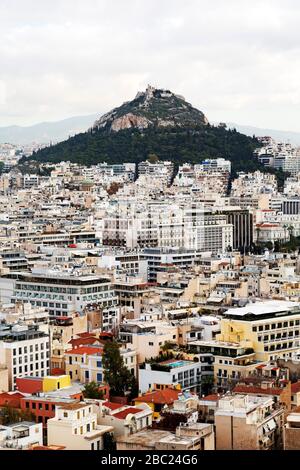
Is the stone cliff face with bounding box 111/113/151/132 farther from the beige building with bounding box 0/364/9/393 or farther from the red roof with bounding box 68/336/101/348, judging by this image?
the beige building with bounding box 0/364/9/393

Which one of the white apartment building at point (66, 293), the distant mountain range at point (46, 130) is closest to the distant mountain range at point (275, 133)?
the distant mountain range at point (46, 130)

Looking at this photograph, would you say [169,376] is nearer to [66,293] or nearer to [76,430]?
[76,430]

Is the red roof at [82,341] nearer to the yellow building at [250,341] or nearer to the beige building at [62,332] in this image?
the beige building at [62,332]

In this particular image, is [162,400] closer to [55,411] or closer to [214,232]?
[55,411]

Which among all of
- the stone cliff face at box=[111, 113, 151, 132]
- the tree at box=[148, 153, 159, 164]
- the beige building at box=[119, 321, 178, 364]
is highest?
the stone cliff face at box=[111, 113, 151, 132]

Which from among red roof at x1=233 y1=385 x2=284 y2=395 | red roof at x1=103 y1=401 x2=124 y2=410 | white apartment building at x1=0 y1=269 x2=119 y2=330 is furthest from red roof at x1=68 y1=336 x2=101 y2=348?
red roof at x1=233 y1=385 x2=284 y2=395

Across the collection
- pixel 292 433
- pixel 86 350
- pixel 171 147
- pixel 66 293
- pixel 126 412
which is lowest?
pixel 292 433

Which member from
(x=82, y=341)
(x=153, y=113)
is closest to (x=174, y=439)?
(x=82, y=341)

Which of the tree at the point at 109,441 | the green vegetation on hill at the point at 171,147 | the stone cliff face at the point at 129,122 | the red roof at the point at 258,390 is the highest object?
the stone cliff face at the point at 129,122
